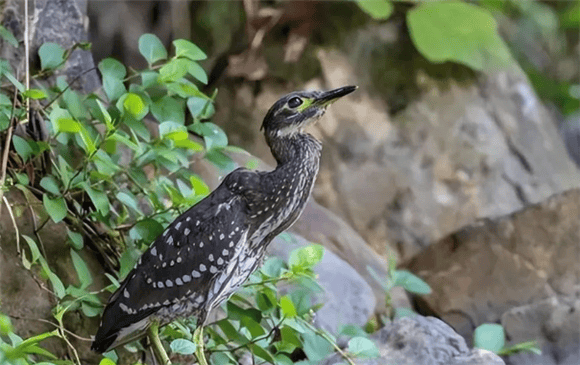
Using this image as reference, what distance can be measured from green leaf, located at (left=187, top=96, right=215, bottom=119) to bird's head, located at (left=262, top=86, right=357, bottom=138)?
0.54 meters

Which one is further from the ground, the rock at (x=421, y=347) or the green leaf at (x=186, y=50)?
the green leaf at (x=186, y=50)

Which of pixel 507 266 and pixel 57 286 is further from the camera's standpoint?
pixel 507 266

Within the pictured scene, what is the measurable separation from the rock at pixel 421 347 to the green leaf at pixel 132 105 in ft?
3.39

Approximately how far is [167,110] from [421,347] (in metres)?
1.19

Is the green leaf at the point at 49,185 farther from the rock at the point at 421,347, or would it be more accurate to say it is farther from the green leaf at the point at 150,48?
the rock at the point at 421,347

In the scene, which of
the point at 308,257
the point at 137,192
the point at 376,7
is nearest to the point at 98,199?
the point at 137,192

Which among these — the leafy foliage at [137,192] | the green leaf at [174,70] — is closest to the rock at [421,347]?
the leafy foliage at [137,192]

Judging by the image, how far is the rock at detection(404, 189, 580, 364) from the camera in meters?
4.29

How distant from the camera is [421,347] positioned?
3.23 metres

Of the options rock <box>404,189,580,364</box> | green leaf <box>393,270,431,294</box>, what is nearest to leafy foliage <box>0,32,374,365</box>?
green leaf <box>393,270,431,294</box>

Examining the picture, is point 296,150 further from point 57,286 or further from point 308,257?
point 57,286

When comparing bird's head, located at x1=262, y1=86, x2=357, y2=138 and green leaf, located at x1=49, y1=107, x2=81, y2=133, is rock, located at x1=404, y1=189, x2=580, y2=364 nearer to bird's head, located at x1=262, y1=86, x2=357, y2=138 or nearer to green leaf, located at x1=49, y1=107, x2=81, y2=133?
bird's head, located at x1=262, y1=86, x2=357, y2=138

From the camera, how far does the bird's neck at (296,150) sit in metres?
2.85

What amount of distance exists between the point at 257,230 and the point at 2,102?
1.00 meters
